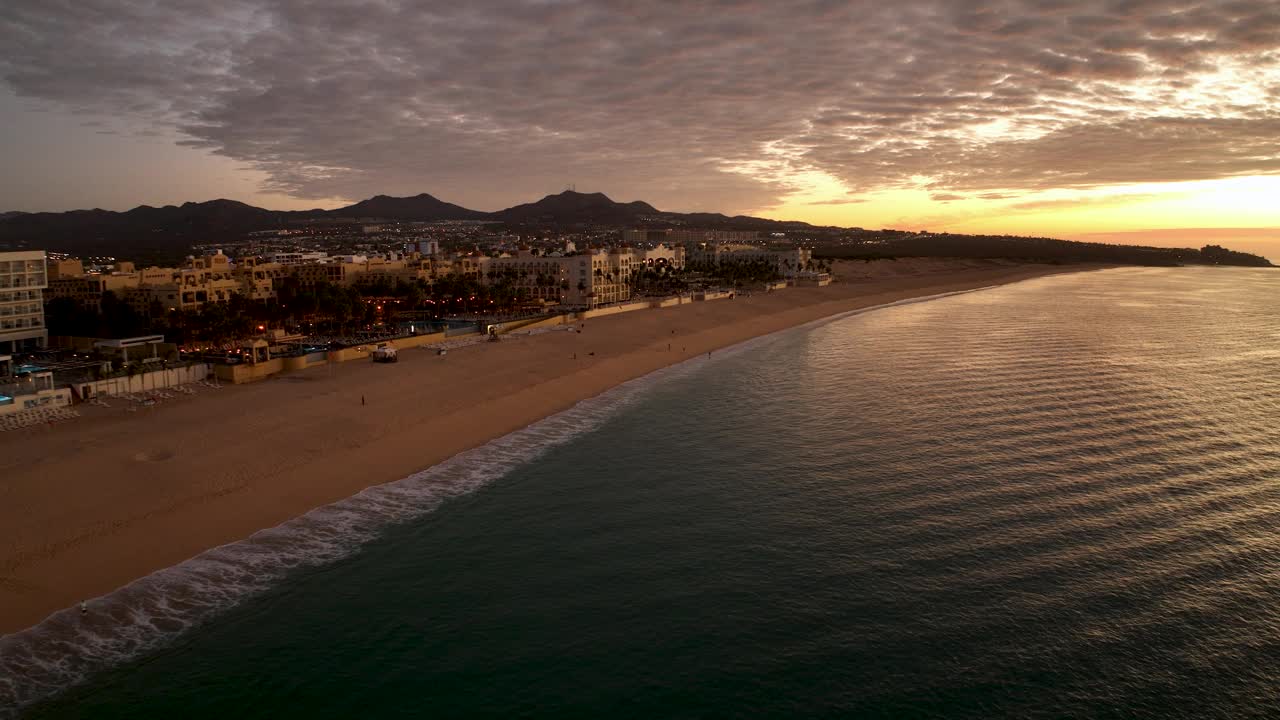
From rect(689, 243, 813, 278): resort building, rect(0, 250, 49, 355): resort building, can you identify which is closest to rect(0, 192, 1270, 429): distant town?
Answer: rect(0, 250, 49, 355): resort building

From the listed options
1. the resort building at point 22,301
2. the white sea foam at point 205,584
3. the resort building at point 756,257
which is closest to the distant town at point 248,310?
the resort building at point 22,301

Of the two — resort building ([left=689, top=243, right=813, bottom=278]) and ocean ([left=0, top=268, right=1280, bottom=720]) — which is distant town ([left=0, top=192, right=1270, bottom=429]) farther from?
resort building ([left=689, top=243, right=813, bottom=278])

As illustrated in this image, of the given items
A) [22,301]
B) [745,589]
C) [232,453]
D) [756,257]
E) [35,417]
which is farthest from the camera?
[756,257]

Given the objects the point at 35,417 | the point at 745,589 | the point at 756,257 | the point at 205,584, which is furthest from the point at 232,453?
the point at 756,257

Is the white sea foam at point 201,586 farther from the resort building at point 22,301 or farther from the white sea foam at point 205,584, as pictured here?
the resort building at point 22,301

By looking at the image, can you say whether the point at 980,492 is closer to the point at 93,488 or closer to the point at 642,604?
the point at 642,604

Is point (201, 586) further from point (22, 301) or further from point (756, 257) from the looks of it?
point (756, 257)
